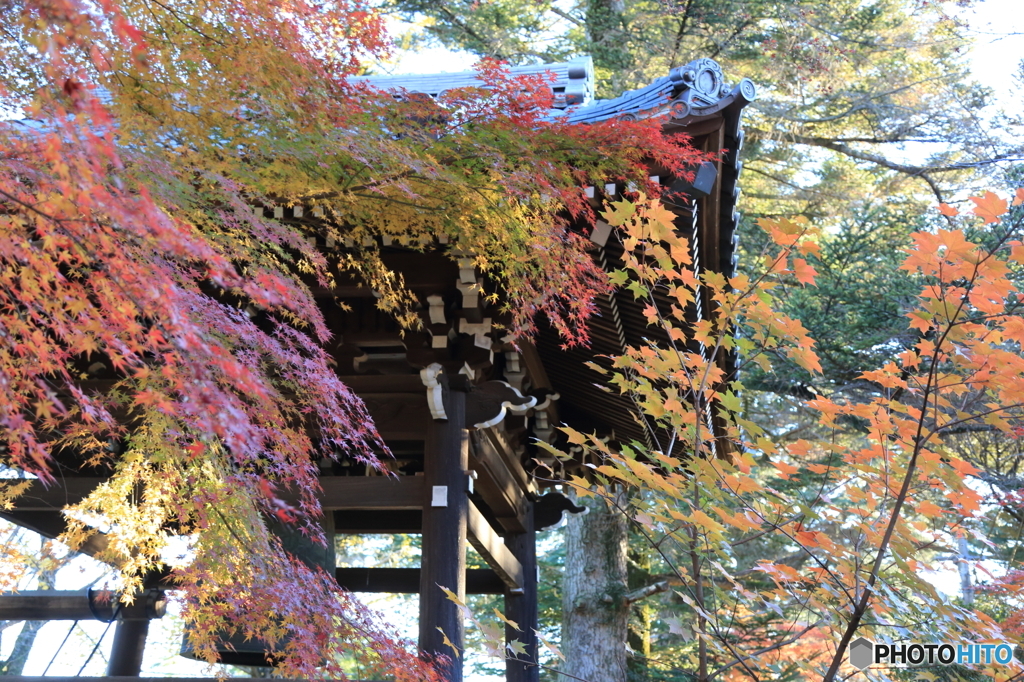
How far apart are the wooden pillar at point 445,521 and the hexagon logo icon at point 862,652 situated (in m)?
1.89

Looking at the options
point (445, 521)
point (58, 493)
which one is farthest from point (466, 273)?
point (58, 493)

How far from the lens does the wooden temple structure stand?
12.8ft

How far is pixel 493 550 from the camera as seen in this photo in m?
5.21

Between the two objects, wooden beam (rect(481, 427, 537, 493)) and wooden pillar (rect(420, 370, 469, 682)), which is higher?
wooden beam (rect(481, 427, 537, 493))

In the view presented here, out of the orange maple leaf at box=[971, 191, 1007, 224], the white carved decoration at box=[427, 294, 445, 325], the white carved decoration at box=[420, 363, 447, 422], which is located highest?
the white carved decoration at box=[427, 294, 445, 325]

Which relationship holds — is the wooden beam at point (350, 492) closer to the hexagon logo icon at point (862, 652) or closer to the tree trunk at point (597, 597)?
the hexagon logo icon at point (862, 652)

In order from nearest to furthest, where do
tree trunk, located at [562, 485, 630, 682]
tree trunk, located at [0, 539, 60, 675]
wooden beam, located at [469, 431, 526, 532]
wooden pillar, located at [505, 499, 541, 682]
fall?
wooden beam, located at [469, 431, 526, 532], wooden pillar, located at [505, 499, 541, 682], tree trunk, located at [562, 485, 630, 682], tree trunk, located at [0, 539, 60, 675]

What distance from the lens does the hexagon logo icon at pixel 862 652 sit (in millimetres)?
2725

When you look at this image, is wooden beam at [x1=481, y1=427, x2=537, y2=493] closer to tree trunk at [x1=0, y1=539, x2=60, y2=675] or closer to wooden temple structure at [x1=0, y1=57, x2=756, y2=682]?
wooden temple structure at [x1=0, y1=57, x2=756, y2=682]

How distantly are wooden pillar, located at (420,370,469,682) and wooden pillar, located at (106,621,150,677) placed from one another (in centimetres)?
402

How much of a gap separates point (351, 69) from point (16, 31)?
123cm

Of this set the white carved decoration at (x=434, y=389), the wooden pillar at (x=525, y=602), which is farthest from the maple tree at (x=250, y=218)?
the wooden pillar at (x=525, y=602)

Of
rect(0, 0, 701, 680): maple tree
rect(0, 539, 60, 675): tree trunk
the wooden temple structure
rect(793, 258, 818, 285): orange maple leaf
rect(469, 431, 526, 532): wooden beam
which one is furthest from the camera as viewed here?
rect(0, 539, 60, 675): tree trunk

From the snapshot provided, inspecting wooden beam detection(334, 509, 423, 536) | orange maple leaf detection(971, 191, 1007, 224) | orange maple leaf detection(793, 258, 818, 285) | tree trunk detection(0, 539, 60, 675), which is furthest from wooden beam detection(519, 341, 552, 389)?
tree trunk detection(0, 539, 60, 675)
